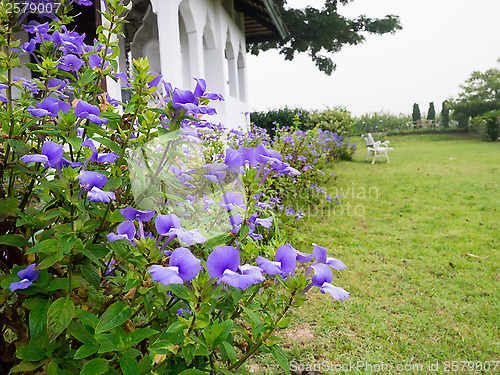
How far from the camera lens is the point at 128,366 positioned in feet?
2.73

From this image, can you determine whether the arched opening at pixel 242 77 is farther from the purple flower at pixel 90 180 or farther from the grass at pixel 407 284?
the purple flower at pixel 90 180

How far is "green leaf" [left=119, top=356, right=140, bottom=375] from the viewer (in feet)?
2.71

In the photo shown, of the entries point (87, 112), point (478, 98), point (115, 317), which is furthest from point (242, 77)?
point (478, 98)

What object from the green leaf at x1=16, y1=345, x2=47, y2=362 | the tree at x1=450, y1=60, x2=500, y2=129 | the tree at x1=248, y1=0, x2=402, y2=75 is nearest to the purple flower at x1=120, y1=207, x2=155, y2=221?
the green leaf at x1=16, y1=345, x2=47, y2=362

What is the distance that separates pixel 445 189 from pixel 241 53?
6607 millimetres

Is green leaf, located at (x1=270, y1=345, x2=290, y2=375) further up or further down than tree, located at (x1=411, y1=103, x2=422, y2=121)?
further down

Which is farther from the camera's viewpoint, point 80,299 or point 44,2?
point 44,2

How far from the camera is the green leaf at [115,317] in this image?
0.82 metres

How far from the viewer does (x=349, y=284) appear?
10.9ft

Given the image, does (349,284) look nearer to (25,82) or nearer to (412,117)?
(25,82)

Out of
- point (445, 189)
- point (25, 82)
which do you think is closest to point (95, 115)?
point (25, 82)

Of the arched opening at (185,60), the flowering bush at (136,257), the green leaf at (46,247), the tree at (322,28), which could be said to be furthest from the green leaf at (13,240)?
the tree at (322,28)

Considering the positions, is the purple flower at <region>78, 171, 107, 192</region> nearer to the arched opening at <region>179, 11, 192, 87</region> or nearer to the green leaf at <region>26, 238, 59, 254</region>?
the green leaf at <region>26, 238, 59, 254</region>

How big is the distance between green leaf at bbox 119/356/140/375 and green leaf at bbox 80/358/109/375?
0.11ft
